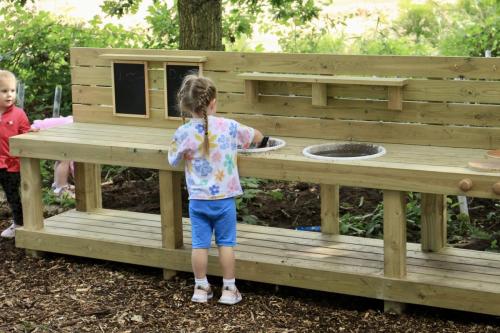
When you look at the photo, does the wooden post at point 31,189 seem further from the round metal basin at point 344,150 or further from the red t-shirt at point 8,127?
the round metal basin at point 344,150

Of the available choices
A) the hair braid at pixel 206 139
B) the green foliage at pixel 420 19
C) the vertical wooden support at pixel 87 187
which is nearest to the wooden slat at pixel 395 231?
the hair braid at pixel 206 139

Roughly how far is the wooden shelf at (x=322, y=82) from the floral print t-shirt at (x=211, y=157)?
0.68 metres

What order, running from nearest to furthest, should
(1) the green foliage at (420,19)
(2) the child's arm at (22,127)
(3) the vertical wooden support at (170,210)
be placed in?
(3) the vertical wooden support at (170,210)
(2) the child's arm at (22,127)
(1) the green foliage at (420,19)

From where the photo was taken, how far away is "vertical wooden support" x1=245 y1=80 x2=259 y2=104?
5879 mm

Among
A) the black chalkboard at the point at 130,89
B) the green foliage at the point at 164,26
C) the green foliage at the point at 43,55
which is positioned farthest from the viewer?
the green foliage at the point at 43,55

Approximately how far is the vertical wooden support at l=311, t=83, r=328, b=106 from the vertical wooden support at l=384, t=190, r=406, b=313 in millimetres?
1007

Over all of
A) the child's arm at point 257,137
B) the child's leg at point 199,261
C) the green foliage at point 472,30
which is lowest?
the child's leg at point 199,261

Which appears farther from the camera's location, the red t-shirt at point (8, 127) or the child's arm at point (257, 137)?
the red t-shirt at point (8, 127)

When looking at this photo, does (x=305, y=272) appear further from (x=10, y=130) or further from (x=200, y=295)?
(x=10, y=130)

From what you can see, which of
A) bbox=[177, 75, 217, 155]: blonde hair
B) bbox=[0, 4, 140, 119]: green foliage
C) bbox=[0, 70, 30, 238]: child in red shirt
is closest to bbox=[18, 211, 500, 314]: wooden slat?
bbox=[0, 70, 30, 238]: child in red shirt

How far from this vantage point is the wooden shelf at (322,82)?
535 cm

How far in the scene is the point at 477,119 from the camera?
5.26 meters

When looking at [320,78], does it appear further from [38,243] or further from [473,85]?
[38,243]

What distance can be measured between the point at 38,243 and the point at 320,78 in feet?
7.70
